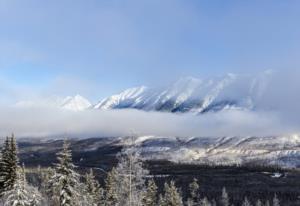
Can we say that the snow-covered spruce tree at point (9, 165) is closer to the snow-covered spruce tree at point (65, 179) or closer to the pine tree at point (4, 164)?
the pine tree at point (4, 164)

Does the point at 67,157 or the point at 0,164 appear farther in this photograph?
the point at 0,164

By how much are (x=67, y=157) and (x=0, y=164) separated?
500 inches

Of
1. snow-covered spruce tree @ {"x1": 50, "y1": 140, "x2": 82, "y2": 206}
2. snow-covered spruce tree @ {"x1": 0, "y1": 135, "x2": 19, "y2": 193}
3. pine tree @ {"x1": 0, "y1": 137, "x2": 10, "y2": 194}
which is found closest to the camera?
snow-covered spruce tree @ {"x1": 50, "y1": 140, "x2": 82, "y2": 206}

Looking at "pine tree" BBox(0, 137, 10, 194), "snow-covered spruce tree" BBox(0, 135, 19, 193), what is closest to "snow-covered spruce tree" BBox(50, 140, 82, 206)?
"snow-covered spruce tree" BBox(0, 135, 19, 193)

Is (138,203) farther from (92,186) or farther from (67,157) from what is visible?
(92,186)

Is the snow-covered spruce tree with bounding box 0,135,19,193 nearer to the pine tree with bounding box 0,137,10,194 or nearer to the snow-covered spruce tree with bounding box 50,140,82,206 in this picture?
the pine tree with bounding box 0,137,10,194

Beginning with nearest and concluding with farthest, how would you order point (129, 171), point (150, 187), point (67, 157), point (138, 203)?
point (129, 171) < point (67, 157) < point (138, 203) < point (150, 187)

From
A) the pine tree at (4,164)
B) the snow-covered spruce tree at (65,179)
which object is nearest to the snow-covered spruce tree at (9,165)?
the pine tree at (4,164)

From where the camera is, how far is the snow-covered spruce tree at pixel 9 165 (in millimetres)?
54656

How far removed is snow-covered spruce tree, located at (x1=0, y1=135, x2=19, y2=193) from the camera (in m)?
54.7

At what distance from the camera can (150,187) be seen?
90.2 m

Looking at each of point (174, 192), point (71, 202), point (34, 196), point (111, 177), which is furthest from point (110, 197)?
point (71, 202)

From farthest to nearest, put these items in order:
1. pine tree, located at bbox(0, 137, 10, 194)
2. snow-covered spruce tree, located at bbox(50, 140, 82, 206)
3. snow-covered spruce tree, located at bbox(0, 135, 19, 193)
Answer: pine tree, located at bbox(0, 137, 10, 194) → snow-covered spruce tree, located at bbox(0, 135, 19, 193) → snow-covered spruce tree, located at bbox(50, 140, 82, 206)

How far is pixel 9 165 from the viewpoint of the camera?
54.9 metres
